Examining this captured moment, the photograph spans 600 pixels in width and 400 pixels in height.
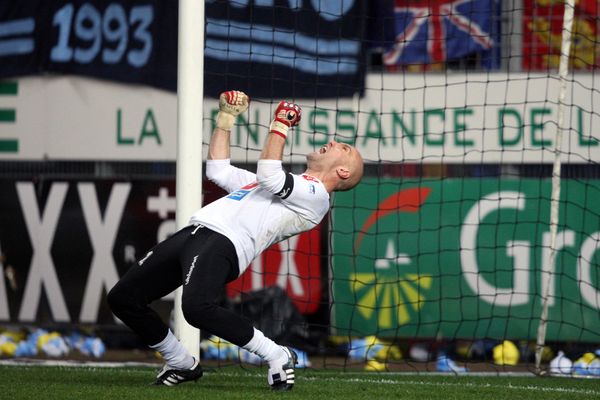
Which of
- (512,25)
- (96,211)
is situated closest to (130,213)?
(96,211)

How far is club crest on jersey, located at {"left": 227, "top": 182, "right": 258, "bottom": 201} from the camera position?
6.66m

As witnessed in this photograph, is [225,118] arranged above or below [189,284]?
above

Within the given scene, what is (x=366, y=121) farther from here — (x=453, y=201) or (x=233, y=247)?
(x=233, y=247)

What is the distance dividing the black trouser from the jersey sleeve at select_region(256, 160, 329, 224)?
0.39 metres

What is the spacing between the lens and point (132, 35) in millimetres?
11219

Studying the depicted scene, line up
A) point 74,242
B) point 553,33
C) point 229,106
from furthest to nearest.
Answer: point 74,242 → point 553,33 → point 229,106

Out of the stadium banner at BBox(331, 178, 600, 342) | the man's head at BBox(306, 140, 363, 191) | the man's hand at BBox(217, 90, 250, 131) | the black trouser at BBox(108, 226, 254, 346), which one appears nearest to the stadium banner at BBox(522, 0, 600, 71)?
the stadium banner at BBox(331, 178, 600, 342)

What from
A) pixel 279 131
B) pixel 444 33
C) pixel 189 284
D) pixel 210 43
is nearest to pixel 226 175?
pixel 279 131

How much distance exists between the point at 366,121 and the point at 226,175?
14.0 feet

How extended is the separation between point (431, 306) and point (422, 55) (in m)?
2.29

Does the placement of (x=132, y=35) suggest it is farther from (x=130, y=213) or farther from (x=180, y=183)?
(x=180, y=183)

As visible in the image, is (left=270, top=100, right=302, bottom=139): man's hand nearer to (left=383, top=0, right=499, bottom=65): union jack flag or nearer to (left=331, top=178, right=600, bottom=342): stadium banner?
(left=331, top=178, right=600, bottom=342): stadium banner

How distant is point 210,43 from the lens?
10688 millimetres

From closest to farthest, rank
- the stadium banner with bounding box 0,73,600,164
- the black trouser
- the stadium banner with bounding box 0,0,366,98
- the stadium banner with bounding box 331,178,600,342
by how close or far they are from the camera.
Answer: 1. the black trouser
2. the stadium banner with bounding box 331,178,600,342
3. the stadium banner with bounding box 0,0,366,98
4. the stadium banner with bounding box 0,73,600,164
